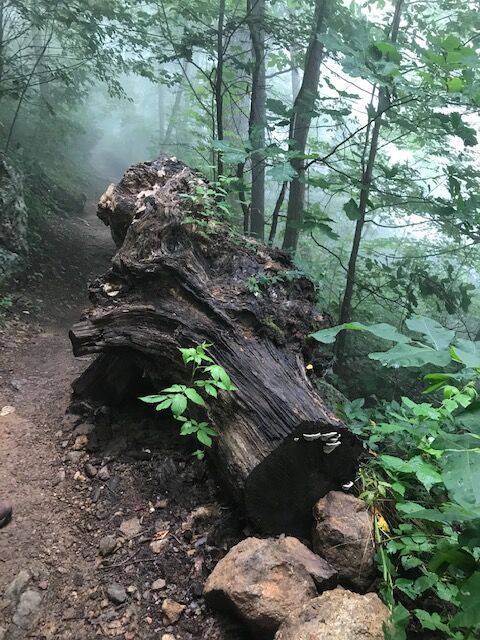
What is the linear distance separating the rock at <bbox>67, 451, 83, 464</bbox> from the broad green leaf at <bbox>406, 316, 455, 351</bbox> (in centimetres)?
267

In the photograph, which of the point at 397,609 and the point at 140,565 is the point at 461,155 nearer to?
the point at 397,609

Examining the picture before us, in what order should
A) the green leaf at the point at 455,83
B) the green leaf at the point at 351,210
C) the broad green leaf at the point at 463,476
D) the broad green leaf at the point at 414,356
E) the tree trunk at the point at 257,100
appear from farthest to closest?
1. the tree trunk at the point at 257,100
2. the green leaf at the point at 351,210
3. the green leaf at the point at 455,83
4. the broad green leaf at the point at 414,356
5. the broad green leaf at the point at 463,476

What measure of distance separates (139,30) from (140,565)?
27.4 feet

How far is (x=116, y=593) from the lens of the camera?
7.37ft

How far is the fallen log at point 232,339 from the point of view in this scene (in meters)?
2.40

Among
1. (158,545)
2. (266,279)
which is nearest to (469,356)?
(158,545)

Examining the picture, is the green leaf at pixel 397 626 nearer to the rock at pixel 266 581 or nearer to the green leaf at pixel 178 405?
the rock at pixel 266 581

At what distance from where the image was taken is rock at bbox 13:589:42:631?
212 cm

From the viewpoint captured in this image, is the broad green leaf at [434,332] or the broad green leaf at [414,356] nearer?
the broad green leaf at [414,356]

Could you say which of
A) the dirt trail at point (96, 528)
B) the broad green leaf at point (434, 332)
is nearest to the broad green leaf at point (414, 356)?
the broad green leaf at point (434, 332)

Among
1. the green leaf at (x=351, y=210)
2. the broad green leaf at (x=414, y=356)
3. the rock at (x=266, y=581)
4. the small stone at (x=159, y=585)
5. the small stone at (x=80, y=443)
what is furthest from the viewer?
the green leaf at (x=351, y=210)

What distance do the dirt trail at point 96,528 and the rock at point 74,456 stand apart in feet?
0.05

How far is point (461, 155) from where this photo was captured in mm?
5719

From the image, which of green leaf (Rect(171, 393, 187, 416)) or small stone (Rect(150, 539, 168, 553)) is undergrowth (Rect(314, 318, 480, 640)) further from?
small stone (Rect(150, 539, 168, 553))
